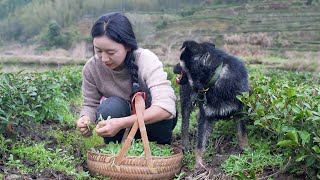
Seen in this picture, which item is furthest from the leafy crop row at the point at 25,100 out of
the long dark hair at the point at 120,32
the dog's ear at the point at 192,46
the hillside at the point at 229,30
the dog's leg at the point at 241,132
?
the hillside at the point at 229,30

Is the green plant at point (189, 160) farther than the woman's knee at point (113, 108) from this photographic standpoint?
Yes

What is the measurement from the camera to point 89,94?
4.36m

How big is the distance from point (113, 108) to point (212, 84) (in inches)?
36.2

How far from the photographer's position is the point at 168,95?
3.80m

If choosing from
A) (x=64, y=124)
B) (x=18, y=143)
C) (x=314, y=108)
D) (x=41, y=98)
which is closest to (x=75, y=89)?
(x=64, y=124)

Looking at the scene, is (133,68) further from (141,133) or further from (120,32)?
(141,133)

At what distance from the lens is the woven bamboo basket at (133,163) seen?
3.50 metres

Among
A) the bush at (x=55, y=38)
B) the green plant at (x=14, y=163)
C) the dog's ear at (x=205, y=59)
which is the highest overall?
the dog's ear at (x=205, y=59)

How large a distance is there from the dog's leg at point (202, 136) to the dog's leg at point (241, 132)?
0.28 metres

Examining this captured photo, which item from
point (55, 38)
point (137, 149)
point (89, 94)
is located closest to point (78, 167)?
point (137, 149)

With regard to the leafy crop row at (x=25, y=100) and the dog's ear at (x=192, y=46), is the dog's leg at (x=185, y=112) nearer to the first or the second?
the dog's ear at (x=192, y=46)

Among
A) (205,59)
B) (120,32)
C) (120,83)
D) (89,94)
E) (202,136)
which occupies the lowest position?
(202,136)

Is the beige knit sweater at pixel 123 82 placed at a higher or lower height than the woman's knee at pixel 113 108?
higher

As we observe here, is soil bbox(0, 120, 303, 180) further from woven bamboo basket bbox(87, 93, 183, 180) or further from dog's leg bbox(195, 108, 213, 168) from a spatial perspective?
woven bamboo basket bbox(87, 93, 183, 180)
